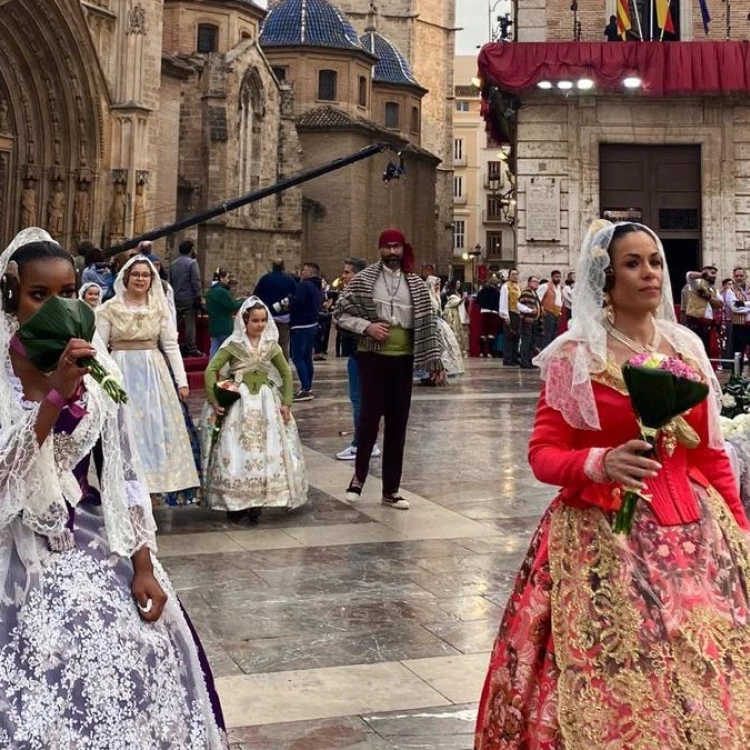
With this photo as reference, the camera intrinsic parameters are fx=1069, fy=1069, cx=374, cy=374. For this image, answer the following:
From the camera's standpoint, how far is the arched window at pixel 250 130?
41.6 meters

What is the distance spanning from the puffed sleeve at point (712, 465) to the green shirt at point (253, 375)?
4.99 metres

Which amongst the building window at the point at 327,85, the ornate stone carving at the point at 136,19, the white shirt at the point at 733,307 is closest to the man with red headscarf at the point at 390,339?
the white shirt at the point at 733,307

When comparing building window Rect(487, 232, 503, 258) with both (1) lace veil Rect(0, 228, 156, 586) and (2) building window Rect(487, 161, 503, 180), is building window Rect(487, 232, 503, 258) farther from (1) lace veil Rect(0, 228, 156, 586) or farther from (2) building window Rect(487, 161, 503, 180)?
(1) lace veil Rect(0, 228, 156, 586)

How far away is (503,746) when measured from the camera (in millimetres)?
3012

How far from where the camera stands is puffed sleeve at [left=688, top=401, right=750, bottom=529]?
3166 millimetres

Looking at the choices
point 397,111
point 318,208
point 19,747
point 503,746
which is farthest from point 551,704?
point 397,111

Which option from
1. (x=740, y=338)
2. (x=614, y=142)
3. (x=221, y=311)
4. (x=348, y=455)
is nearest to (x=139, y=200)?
(x=614, y=142)

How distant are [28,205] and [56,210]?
61 cm

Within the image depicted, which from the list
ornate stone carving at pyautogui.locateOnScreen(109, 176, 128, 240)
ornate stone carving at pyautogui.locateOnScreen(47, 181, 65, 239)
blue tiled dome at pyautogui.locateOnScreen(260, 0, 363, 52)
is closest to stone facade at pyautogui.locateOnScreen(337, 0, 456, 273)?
blue tiled dome at pyautogui.locateOnScreen(260, 0, 363, 52)

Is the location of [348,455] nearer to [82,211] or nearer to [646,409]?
[646,409]

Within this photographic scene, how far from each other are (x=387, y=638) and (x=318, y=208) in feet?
147

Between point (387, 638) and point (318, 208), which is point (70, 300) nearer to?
point (387, 638)

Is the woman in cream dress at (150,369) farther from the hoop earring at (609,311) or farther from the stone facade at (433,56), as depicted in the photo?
the stone facade at (433,56)

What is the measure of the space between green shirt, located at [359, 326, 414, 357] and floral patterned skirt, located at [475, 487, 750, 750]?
4.91 metres
